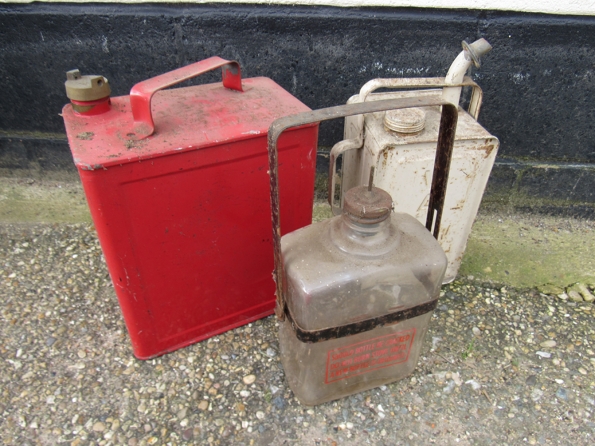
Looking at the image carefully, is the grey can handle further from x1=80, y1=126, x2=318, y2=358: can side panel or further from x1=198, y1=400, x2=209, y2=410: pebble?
x1=198, y1=400, x2=209, y2=410: pebble

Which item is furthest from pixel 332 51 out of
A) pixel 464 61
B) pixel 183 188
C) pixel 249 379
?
pixel 249 379

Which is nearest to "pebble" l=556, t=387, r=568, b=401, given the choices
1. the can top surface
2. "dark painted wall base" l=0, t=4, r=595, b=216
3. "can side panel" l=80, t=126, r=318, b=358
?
"can side panel" l=80, t=126, r=318, b=358

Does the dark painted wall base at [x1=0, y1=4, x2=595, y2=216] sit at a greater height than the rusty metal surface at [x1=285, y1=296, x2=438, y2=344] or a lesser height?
greater

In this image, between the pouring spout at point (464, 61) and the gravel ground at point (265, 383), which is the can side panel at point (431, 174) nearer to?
the pouring spout at point (464, 61)

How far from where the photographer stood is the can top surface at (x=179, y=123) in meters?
1.28

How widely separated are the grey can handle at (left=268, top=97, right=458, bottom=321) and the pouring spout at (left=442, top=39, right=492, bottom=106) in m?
0.33

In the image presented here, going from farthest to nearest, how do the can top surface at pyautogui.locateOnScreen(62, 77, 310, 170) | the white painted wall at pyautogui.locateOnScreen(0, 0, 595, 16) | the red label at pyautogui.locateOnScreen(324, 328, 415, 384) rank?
the white painted wall at pyautogui.locateOnScreen(0, 0, 595, 16)
the red label at pyautogui.locateOnScreen(324, 328, 415, 384)
the can top surface at pyautogui.locateOnScreen(62, 77, 310, 170)

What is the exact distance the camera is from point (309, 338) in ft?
4.36

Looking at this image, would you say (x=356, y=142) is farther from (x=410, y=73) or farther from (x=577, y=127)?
(x=577, y=127)

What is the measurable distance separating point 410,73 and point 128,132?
140cm

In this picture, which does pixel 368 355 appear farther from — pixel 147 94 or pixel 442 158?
pixel 147 94

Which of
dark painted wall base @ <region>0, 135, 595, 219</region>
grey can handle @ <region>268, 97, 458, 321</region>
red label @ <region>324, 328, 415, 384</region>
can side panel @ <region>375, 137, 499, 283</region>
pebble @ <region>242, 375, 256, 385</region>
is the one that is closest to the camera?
grey can handle @ <region>268, 97, 458, 321</region>

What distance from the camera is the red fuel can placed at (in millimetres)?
1314

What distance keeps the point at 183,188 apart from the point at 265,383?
2.61 ft
